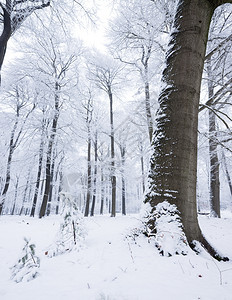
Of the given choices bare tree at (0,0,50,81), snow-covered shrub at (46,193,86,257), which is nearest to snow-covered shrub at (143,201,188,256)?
snow-covered shrub at (46,193,86,257)

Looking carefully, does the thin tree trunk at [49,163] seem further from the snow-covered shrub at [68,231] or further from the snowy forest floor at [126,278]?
the snowy forest floor at [126,278]

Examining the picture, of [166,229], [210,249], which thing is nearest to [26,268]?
[166,229]

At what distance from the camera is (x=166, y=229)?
1.91 meters

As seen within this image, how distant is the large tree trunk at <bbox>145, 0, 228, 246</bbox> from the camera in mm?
2061

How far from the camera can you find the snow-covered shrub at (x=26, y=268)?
4.77ft

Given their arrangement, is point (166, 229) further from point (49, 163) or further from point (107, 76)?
point (107, 76)

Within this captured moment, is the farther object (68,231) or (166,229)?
(68,231)

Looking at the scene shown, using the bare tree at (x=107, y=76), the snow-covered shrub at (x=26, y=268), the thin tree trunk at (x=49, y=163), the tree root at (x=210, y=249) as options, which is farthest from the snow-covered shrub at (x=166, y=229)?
the bare tree at (x=107, y=76)

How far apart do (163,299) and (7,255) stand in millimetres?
2634

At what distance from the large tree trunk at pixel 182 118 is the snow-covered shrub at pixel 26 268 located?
1.55 m

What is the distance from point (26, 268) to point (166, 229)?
5.17ft

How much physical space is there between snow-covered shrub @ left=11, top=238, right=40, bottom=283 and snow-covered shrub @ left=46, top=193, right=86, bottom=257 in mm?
520

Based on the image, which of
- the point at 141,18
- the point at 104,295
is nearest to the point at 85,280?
the point at 104,295

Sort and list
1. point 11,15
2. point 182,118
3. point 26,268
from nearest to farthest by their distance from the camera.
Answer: point 26,268 < point 182,118 < point 11,15
